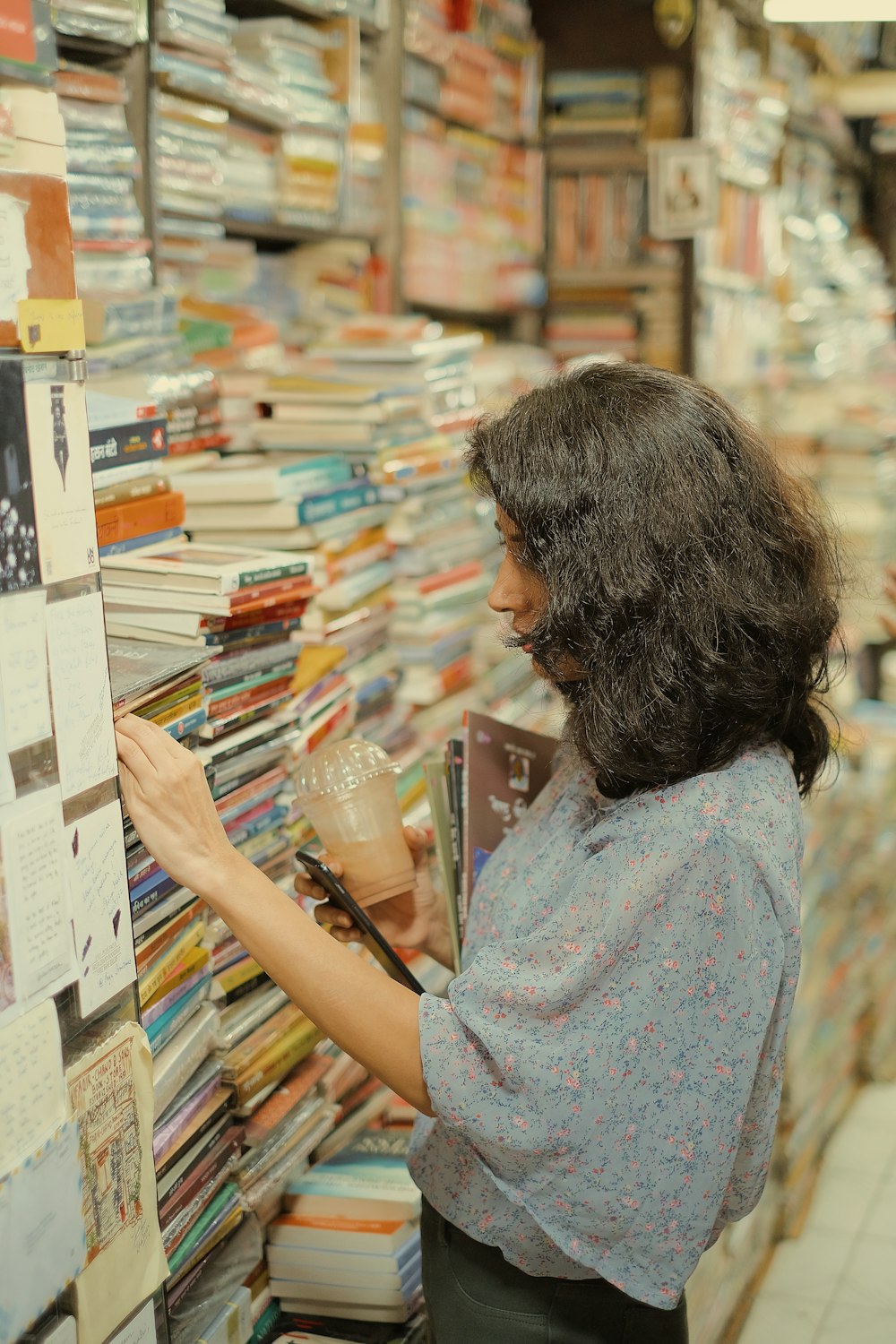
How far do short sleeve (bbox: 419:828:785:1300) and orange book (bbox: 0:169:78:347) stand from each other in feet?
2.12

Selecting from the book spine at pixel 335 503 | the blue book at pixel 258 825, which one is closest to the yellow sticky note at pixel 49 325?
the blue book at pixel 258 825

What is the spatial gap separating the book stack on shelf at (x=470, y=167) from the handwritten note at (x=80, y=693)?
92.7 inches

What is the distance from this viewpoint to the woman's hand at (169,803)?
1.13 m

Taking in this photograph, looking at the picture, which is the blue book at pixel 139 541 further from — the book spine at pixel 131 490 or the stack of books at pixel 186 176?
the stack of books at pixel 186 176

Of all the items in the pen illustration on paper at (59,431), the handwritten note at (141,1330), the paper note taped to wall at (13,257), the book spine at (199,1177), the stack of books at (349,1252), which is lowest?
the stack of books at (349,1252)

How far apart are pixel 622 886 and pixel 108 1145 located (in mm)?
467

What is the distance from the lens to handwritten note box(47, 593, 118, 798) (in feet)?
3.26

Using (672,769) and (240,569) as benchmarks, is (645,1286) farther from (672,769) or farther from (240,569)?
(240,569)

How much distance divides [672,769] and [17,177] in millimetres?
711

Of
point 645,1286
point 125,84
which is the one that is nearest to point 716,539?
point 645,1286

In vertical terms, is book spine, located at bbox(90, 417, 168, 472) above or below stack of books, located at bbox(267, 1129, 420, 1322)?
above

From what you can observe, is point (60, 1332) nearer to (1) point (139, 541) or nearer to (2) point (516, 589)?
(2) point (516, 589)

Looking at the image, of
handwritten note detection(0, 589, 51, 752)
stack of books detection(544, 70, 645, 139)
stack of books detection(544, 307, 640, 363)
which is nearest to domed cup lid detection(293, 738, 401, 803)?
handwritten note detection(0, 589, 51, 752)

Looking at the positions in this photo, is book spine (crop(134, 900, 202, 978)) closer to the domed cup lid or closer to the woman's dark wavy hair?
the domed cup lid
